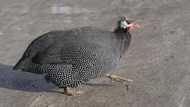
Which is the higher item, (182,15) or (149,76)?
(182,15)

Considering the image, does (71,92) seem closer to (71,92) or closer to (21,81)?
(71,92)

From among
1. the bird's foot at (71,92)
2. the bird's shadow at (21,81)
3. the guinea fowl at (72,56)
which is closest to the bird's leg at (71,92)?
the bird's foot at (71,92)

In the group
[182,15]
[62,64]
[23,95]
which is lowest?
[23,95]

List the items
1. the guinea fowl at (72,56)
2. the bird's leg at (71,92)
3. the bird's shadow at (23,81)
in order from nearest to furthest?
the guinea fowl at (72,56) < the bird's leg at (71,92) < the bird's shadow at (23,81)

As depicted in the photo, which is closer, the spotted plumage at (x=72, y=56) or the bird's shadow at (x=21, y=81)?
the spotted plumage at (x=72, y=56)

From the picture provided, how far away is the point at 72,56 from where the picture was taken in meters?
5.18

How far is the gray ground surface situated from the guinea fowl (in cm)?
31

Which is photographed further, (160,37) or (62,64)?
(160,37)

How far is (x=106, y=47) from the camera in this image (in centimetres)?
530

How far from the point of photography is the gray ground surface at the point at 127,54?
17.6 ft

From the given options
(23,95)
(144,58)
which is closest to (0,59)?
(23,95)

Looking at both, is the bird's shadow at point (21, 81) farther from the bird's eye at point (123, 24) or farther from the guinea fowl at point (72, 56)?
the bird's eye at point (123, 24)

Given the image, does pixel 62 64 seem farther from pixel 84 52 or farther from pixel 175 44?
pixel 175 44

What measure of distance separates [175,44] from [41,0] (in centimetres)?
264
